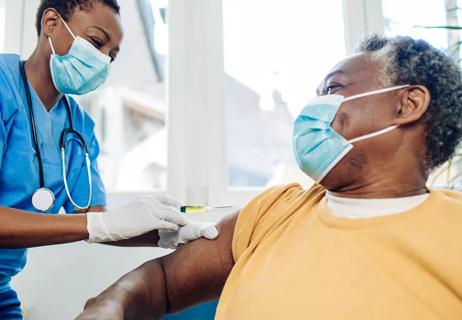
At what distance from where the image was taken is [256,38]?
216cm

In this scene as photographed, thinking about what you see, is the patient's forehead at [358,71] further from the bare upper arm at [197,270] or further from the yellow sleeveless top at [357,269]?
the bare upper arm at [197,270]

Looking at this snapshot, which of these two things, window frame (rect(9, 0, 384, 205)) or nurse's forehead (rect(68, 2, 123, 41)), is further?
window frame (rect(9, 0, 384, 205))

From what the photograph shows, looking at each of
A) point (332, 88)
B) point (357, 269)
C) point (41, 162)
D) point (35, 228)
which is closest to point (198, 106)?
point (41, 162)

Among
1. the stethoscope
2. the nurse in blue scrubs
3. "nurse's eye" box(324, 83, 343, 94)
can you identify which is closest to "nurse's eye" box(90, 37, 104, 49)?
the nurse in blue scrubs

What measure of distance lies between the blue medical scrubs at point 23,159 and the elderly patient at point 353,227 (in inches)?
16.5

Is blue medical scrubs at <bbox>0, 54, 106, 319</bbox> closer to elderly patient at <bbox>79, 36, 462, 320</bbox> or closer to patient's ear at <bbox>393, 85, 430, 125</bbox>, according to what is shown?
elderly patient at <bbox>79, 36, 462, 320</bbox>

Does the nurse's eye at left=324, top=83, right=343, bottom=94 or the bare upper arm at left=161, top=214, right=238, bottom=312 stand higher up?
the nurse's eye at left=324, top=83, right=343, bottom=94

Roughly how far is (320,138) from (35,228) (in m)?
0.76

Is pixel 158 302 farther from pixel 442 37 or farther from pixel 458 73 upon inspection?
pixel 442 37

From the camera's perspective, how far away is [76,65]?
1272mm

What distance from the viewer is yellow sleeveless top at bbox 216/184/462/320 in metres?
0.83

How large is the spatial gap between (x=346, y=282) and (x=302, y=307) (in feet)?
0.36

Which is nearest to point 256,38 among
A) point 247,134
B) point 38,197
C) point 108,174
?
point 247,134

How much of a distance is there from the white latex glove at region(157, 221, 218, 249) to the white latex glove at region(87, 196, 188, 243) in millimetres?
41
